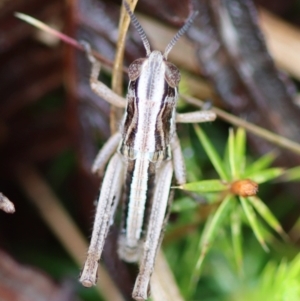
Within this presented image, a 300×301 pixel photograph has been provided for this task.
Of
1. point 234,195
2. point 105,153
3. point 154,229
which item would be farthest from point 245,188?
point 105,153

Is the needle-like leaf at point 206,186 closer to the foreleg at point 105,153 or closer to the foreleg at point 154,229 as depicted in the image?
the foreleg at point 154,229

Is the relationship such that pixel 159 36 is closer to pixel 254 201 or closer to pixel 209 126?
pixel 209 126

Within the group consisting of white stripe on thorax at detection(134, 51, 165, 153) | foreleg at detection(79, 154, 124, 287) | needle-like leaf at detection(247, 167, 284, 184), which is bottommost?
foreleg at detection(79, 154, 124, 287)

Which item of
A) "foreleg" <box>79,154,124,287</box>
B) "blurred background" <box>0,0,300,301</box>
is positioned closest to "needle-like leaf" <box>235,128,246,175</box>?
"blurred background" <box>0,0,300,301</box>

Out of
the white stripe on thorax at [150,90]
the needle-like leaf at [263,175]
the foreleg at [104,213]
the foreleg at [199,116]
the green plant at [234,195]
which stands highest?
the white stripe on thorax at [150,90]

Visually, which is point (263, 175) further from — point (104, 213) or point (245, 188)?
point (104, 213)

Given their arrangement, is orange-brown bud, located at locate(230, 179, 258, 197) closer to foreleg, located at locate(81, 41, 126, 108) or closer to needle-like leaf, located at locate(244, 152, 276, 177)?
needle-like leaf, located at locate(244, 152, 276, 177)

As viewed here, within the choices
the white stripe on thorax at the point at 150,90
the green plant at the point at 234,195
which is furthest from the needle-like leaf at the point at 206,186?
the white stripe on thorax at the point at 150,90
